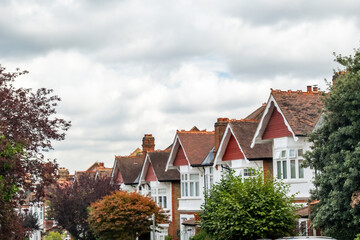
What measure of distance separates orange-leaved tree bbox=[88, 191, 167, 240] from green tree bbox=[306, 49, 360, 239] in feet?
66.6

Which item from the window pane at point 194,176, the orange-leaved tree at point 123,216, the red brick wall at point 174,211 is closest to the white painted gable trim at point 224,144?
the window pane at point 194,176

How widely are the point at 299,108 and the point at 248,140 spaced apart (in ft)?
20.0

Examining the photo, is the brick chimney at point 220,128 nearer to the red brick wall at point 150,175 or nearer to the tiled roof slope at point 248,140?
the tiled roof slope at point 248,140

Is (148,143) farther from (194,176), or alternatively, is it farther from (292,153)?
(292,153)

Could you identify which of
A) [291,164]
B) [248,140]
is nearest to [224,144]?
[248,140]

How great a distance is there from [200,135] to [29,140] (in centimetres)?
2922

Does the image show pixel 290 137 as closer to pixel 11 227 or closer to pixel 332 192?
pixel 332 192

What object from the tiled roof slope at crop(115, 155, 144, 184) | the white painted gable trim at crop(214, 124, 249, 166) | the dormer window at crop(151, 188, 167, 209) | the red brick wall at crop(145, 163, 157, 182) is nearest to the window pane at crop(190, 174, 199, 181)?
the white painted gable trim at crop(214, 124, 249, 166)

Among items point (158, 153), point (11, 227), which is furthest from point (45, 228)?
point (11, 227)

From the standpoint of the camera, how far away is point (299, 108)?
118ft

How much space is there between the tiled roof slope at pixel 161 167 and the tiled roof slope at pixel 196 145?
5058mm

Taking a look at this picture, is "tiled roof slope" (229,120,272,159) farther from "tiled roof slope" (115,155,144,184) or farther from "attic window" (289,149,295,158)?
"tiled roof slope" (115,155,144,184)

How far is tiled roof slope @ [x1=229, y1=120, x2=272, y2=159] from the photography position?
40375 mm

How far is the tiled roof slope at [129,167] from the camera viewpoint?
66875mm
